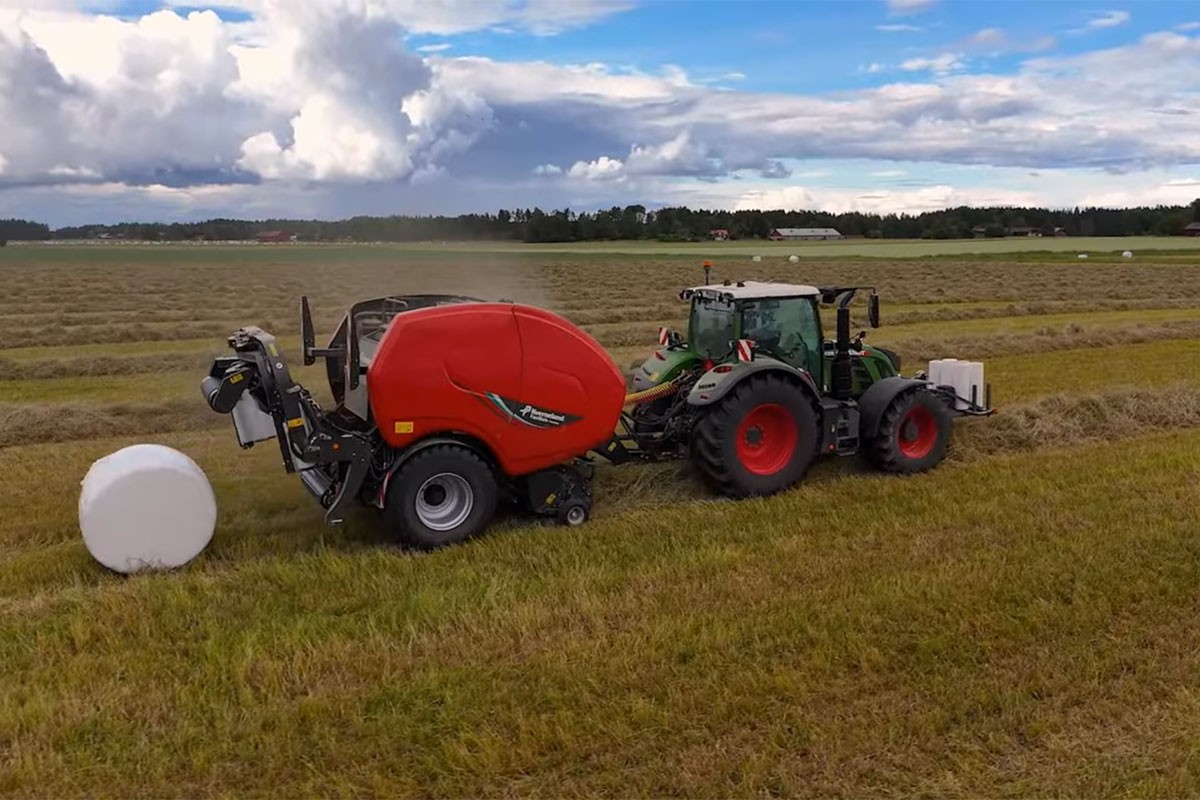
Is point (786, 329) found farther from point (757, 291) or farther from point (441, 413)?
point (441, 413)

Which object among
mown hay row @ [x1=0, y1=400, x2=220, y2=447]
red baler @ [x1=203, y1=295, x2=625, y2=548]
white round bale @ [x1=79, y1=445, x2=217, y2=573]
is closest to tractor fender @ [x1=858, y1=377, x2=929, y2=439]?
red baler @ [x1=203, y1=295, x2=625, y2=548]

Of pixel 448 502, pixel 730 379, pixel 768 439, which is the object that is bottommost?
pixel 448 502

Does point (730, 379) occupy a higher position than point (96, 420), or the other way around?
point (730, 379)

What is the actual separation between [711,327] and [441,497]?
3.09m

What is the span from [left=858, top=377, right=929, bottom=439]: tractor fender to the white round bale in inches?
213

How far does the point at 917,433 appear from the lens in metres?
8.72

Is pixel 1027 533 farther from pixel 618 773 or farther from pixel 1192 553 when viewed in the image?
pixel 618 773

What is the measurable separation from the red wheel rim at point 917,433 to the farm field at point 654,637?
0.89 feet

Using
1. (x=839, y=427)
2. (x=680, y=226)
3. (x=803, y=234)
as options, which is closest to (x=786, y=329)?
(x=839, y=427)

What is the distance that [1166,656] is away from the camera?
4887 millimetres

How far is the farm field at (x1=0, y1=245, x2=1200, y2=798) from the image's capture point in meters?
4.06

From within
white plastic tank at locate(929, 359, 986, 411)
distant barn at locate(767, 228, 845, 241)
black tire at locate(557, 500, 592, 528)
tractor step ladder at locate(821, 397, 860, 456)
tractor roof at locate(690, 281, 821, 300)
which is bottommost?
black tire at locate(557, 500, 592, 528)

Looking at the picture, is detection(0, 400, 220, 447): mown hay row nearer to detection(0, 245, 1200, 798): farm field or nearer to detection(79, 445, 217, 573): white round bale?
detection(0, 245, 1200, 798): farm field

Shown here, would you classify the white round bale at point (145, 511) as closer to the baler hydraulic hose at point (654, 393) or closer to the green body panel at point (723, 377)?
the baler hydraulic hose at point (654, 393)
